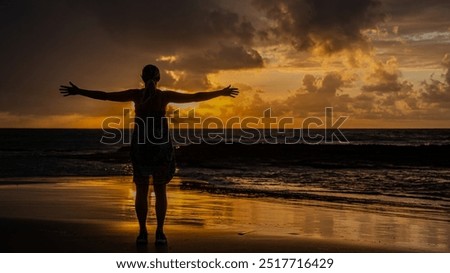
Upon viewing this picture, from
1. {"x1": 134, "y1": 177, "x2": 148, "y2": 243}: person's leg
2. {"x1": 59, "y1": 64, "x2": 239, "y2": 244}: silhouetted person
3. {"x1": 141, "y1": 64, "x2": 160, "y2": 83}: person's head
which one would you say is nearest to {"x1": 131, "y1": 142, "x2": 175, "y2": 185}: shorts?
{"x1": 59, "y1": 64, "x2": 239, "y2": 244}: silhouetted person

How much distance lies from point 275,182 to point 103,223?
8.45m

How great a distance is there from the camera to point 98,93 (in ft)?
17.8

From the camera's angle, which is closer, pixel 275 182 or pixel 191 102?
pixel 191 102

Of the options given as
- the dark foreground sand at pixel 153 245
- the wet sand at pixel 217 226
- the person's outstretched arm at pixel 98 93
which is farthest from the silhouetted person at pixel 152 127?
the wet sand at pixel 217 226

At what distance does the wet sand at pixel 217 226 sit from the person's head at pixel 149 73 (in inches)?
64.4

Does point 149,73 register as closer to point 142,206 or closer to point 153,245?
point 142,206

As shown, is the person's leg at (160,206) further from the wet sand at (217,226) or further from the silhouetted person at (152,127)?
the wet sand at (217,226)

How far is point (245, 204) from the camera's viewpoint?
388 inches

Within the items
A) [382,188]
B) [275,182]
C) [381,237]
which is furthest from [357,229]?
[275,182]

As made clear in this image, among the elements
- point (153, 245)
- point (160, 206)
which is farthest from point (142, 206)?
point (153, 245)

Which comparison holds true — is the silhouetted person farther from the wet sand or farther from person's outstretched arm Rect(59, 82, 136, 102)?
the wet sand

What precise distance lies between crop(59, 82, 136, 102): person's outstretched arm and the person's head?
0.19 m
